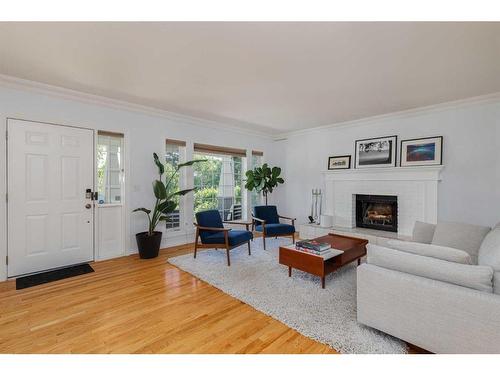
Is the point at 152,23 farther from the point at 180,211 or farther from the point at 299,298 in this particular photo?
the point at 180,211

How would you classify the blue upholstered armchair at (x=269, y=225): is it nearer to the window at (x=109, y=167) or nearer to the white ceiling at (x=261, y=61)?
the white ceiling at (x=261, y=61)

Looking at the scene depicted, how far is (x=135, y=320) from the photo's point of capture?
226 centimetres

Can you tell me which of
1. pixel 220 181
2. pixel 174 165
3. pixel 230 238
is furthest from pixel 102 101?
pixel 230 238

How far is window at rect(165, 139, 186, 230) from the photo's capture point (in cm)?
480

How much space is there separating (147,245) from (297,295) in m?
2.55

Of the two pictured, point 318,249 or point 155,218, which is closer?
point 318,249

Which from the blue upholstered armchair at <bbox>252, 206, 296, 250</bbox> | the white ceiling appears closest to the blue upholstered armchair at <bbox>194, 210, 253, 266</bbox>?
the blue upholstered armchair at <bbox>252, 206, 296, 250</bbox>

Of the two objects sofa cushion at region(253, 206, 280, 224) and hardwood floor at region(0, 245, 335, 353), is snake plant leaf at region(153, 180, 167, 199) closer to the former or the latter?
hardwood floor at region(0, 245, 335, 353)

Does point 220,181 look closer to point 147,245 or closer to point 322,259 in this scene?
point 147,245

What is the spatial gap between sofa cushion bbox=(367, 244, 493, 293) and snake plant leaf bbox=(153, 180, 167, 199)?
3.30 meters

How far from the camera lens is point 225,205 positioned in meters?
5.82

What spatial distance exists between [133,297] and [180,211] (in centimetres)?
236

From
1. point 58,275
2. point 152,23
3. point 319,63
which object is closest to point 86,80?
point 152,23

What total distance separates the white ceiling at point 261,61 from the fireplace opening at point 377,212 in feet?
6.10
